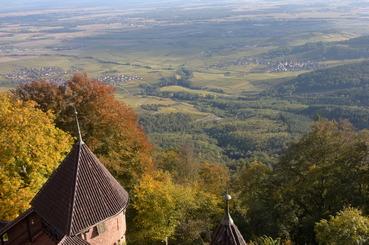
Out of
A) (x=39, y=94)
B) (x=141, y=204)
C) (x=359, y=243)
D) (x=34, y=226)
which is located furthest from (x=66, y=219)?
(x=39, y=94)

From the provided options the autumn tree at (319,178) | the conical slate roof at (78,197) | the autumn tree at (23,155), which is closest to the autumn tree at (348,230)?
the autumn tree at (319,178)

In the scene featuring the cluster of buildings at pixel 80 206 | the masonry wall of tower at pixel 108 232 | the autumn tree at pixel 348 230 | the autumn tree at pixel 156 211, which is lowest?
the autumn tree at pixel 156 211

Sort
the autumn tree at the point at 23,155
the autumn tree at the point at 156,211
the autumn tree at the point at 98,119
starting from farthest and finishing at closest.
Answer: the autumn tree at the point at 98,119
the autumn tree at the point at 156,211
the autumn tree at the point at 23,155

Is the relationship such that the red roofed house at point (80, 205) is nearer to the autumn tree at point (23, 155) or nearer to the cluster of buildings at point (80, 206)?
the cluster of buildings at point (80, 206)

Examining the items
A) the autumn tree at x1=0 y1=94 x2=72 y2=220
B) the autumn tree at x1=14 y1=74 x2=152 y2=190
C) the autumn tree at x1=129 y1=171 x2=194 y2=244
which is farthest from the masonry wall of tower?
the autumn tree at x1=14 y1=74 x2=152 y2=190

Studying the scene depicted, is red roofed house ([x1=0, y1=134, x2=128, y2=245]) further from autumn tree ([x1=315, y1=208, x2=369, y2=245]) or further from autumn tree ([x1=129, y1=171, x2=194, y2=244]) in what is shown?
autumn tree ([x1=315, y1=208, x2=369, y2=245])

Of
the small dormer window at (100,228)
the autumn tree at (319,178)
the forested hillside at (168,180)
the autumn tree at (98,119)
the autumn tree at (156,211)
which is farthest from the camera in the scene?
the autumn tree at (98,119)
